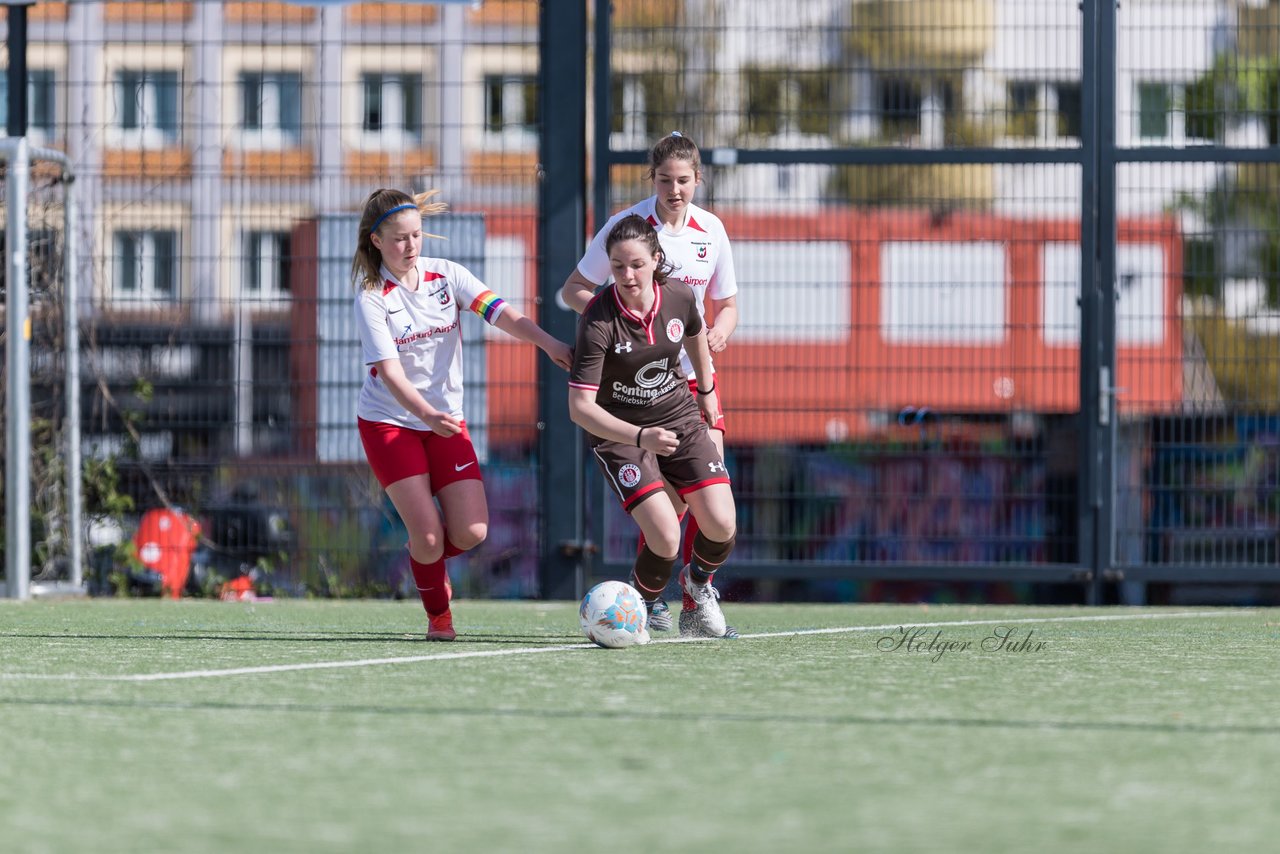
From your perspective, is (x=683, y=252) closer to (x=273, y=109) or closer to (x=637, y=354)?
(x=637, y=354)

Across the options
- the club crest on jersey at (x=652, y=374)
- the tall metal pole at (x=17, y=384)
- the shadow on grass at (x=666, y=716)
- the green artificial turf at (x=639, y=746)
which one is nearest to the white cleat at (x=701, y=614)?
the green artificial turf at (x=639, y=746)

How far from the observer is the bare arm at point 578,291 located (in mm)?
7270

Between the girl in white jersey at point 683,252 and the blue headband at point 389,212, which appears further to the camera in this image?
the girl in white jersey at point 683,252

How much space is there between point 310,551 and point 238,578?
0.40m

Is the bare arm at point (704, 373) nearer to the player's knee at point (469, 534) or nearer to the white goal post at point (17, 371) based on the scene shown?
the player's knee at point (469, 534)

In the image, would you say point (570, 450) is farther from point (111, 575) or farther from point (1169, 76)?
point (1169, 76)

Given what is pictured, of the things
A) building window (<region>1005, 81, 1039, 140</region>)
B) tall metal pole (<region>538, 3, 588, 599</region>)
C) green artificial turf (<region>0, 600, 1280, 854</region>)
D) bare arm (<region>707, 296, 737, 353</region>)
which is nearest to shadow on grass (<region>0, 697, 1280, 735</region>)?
green artificial turf (<region>0, 600, 1280, 854</region>)

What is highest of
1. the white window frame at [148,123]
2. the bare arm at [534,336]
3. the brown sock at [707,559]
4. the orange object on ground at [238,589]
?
the white window frame at [148,123]

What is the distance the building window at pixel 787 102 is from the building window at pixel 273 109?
230 cm

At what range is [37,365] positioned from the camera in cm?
1041

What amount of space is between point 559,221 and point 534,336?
10.7 ft

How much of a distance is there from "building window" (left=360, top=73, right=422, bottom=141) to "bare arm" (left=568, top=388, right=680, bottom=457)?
3852mm

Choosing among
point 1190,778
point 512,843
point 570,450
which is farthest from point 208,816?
point 570,450

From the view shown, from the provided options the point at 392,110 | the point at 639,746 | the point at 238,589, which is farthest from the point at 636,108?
the point at 639,746
